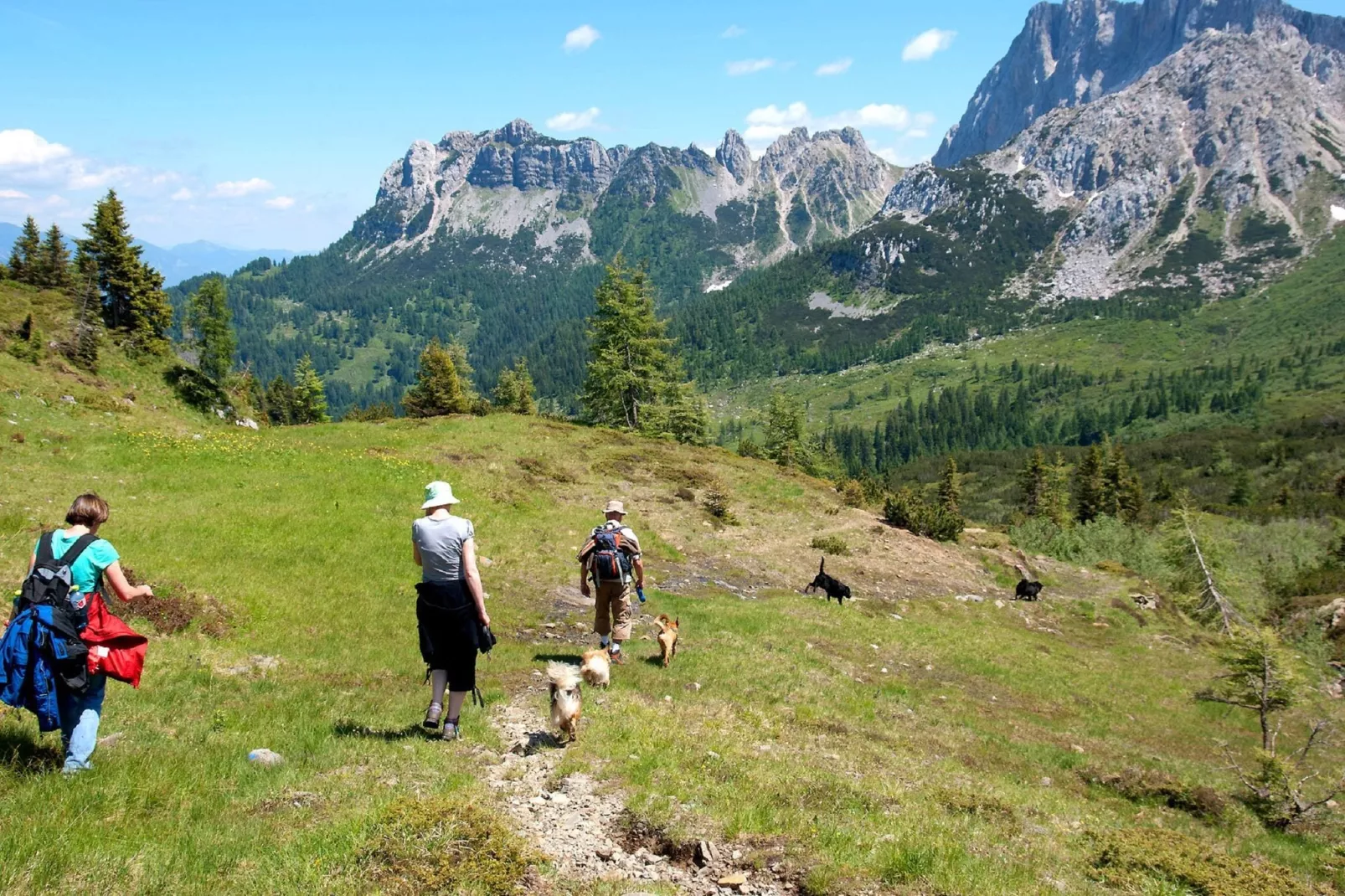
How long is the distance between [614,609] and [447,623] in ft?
18.1

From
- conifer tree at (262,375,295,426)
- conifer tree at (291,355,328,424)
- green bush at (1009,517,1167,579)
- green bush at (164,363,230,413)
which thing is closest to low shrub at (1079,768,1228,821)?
green bush at (1009,517,1167,579)

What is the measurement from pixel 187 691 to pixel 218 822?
561 centimetres

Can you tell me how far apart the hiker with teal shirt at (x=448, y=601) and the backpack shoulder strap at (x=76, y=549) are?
3.15 m

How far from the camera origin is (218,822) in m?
6.48

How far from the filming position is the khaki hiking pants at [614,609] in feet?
46.1

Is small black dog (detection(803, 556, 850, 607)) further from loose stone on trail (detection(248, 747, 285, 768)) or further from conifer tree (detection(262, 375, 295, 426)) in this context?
conifer tree (detection(262, 375, 295, 426))

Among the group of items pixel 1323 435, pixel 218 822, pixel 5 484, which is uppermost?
pixel 5 484

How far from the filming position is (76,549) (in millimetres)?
6871

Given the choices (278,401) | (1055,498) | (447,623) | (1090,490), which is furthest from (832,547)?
(278,401)

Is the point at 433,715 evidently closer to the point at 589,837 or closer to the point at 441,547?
the point at 441,547

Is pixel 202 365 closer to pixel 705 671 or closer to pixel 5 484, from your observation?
pixel 5 484

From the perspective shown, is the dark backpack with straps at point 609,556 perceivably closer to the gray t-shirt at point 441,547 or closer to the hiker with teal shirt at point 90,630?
the gray t-shirt at point 441,547

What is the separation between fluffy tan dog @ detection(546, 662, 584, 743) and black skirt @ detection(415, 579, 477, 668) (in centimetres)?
115

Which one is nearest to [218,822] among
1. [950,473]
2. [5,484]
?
[5,484]
